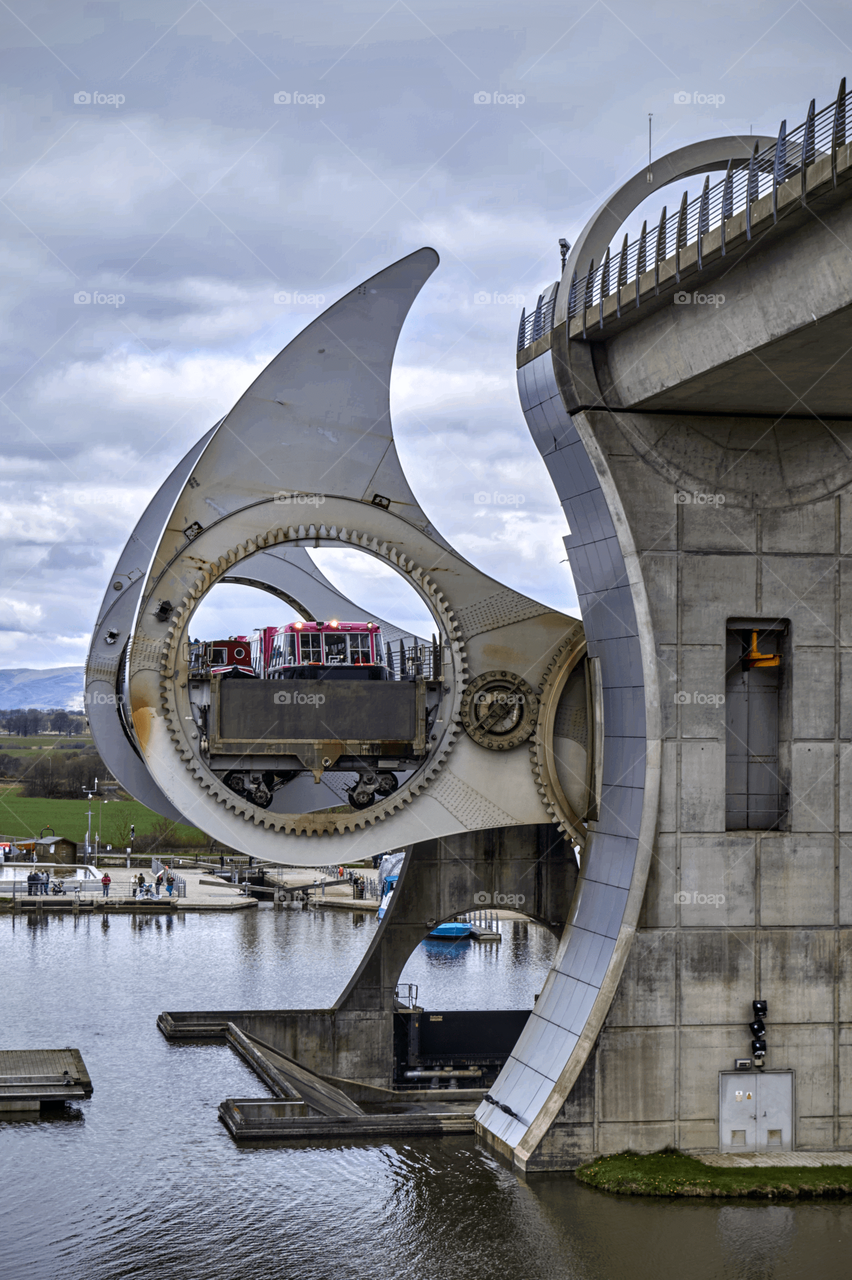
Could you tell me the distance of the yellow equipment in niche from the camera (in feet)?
87.4

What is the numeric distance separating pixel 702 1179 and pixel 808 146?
17145 mm

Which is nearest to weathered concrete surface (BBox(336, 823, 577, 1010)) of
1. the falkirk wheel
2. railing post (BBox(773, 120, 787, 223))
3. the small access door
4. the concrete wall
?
the falkirk wheel

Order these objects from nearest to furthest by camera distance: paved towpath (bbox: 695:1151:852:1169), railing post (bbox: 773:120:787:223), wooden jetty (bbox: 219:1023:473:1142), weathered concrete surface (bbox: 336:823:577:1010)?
railing post (bbox: 773:120:787:223), paved towpath (bbox: 695:1151:852:1169), wooden jetty (bbox: 219:1023:473:1142), weathered concrete surface (bbox: 336:823:577:1010)

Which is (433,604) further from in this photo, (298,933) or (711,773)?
(298,933)

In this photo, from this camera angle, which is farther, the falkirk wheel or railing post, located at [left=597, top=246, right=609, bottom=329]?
the falkirk wheel

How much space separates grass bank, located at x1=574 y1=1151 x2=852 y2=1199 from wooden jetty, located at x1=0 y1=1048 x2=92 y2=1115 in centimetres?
1065

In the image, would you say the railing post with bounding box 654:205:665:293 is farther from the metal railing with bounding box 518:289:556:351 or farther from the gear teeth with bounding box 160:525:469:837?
the gear teeth with bounding box 160:525:469:837

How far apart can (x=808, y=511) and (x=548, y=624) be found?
6.71m

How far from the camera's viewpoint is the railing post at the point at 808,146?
20.0m

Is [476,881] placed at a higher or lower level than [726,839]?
lower

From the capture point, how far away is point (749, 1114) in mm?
25672

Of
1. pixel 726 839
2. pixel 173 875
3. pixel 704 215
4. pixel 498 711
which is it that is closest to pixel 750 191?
A: pixel 704 215

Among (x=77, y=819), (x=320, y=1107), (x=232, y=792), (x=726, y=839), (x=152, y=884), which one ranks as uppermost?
(x=232, y=792)

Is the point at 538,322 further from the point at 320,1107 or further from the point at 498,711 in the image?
the point at 320,1107
